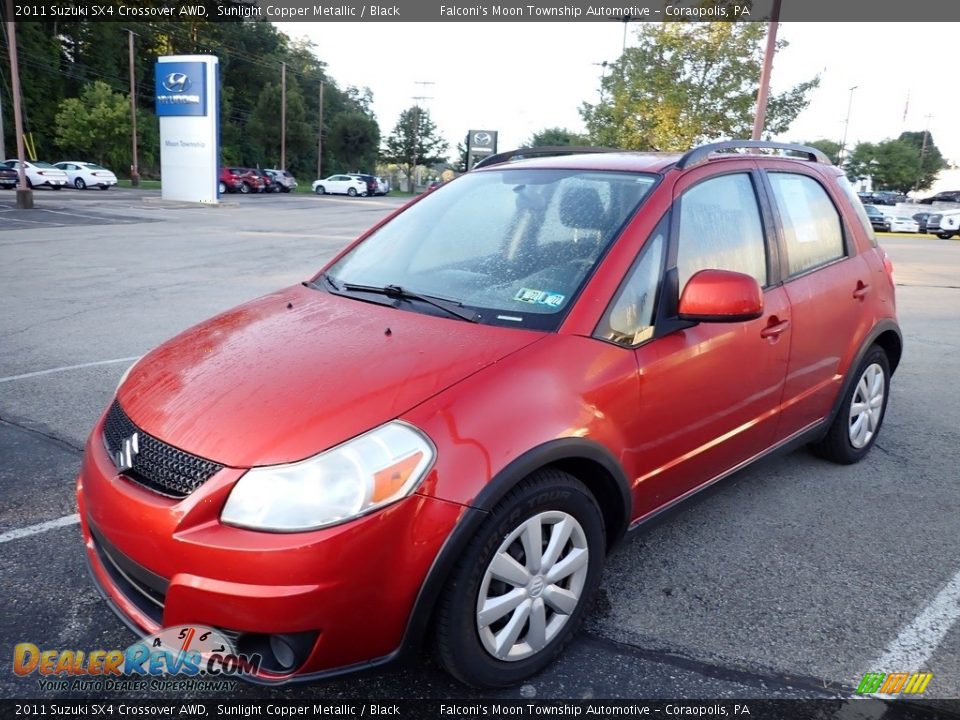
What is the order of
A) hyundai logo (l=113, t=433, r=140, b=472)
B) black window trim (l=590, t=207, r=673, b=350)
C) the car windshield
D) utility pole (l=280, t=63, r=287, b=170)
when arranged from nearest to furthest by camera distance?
hyundai logo (l=113, t=433, r=140, b=472), black window trim (l=590, t=207, r=673, b=350), the car windshield, utility pole (l=280, t=63, r=287, b=170)

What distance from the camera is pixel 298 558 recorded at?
6.29 ft

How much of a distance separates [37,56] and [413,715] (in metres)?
64.5

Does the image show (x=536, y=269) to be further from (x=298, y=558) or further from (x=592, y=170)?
(x=298, y=558)

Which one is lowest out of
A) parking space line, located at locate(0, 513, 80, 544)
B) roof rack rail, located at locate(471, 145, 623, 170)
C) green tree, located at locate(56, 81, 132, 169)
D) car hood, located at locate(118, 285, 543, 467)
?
parking space line, located at locate(0, 513, 80, 544)

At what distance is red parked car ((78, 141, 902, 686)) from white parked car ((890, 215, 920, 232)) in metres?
34.6

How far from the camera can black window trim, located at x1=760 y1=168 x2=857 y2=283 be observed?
3.47 metres

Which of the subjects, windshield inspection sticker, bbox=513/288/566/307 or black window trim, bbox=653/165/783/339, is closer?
windshield inspection sticker, bbox=513/288/566/307

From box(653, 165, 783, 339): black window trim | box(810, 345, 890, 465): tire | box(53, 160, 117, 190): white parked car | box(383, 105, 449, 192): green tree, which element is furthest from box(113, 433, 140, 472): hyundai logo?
box(383, 105, 449, 192): green tree

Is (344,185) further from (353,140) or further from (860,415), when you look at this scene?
(860,415)

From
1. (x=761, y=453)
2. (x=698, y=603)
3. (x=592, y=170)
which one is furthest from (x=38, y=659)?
(x=761, y=453)

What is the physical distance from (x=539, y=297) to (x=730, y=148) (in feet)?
4.57

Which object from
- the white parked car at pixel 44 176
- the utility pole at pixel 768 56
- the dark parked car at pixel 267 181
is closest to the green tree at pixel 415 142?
the dark parked car at pixel 267 181

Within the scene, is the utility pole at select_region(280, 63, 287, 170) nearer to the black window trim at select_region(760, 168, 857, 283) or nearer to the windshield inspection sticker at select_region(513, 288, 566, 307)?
the black window trim at select_region(760, 168, 857, 283)

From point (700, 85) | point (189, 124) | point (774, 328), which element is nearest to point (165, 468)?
point (774, 328)
